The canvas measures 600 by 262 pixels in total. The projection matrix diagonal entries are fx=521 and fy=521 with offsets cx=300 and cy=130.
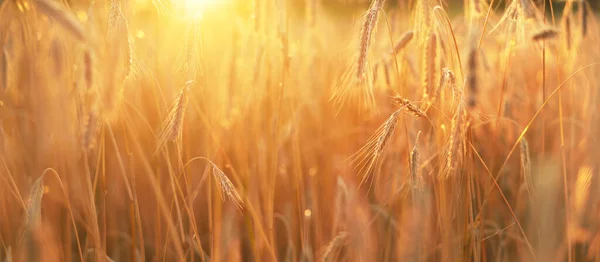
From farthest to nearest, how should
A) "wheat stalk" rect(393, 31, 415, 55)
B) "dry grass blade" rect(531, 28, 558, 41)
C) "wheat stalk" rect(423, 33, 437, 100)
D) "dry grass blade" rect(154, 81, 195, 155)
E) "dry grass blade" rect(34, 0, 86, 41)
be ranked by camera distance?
"wheat stalk" rect(393, 31, 415, 55) → "dry grass blade" rect(531, 28, 558, 41) → "wheat stalk" rect(423, 33, 437, 100) → "dry grass blade" rect(154, 81, 195, 155) → "dry grass blade" rect(34, 0, 86, 41)

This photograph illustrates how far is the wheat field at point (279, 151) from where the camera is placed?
1.07 metres

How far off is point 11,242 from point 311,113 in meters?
1.33

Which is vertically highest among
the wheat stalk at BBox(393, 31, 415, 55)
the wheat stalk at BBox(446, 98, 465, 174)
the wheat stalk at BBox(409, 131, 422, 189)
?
the wheat stalk at BBox(393, 31, 415, 55)

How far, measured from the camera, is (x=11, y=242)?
4.81 ft

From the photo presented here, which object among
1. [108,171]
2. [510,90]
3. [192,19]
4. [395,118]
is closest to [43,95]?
[108,171]

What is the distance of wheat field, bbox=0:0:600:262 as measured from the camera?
1.07 metres

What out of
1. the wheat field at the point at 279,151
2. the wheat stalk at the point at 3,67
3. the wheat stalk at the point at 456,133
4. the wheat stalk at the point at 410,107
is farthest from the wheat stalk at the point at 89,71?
the wheat stalk at the point at 456,133

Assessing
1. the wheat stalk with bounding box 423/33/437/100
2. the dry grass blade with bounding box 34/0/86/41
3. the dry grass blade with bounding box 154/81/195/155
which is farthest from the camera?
the wheat stalk with bounding box 423/33/437/100

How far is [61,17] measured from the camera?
0.94 meters

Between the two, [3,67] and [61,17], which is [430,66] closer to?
[61,17]

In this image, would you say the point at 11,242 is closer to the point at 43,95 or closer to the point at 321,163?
the point at 43,95

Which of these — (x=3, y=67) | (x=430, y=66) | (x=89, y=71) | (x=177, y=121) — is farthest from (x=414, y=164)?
(x=3, y=67)

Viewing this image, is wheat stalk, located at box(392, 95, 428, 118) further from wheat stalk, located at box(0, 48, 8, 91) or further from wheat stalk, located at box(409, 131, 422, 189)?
wheat stalk, located at box(0, 48, 8, 91)

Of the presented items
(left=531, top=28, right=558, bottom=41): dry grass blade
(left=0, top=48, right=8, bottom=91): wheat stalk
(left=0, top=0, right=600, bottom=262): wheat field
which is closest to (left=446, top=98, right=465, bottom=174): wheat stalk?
(left=0, top=0, right=600, bottom=262): wheat field
